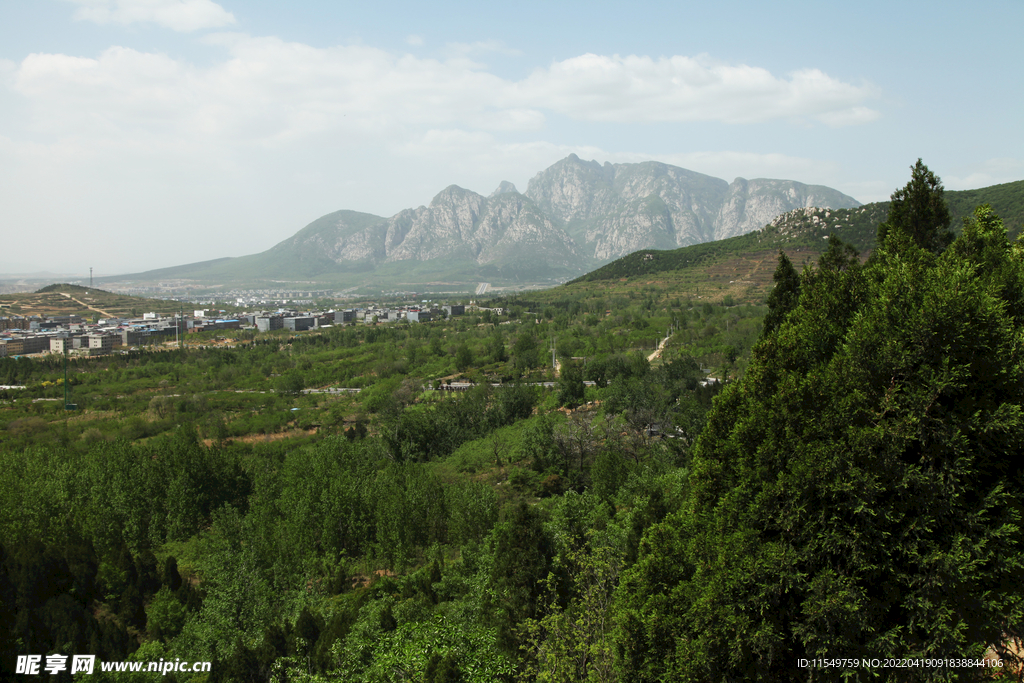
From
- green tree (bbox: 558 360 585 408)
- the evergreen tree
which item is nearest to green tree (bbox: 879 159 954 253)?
the evergreen tree

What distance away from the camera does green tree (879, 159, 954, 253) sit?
16969mm

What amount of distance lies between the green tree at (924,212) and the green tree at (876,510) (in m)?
8.61

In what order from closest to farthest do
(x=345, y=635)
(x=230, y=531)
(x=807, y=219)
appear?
(x=345, y=635) < (x=230, y=531) < (x=807, y=219)

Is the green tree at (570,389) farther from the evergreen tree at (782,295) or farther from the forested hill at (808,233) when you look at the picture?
the forested hill at (808,233)

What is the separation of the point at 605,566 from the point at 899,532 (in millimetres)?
6600

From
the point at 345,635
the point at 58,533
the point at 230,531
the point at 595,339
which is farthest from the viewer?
the point at 595,339

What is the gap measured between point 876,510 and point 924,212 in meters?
12.8

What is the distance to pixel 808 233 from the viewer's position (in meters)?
91.9

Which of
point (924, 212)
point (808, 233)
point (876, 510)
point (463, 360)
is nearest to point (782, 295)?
point (924, 212)

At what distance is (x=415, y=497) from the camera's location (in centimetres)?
2886

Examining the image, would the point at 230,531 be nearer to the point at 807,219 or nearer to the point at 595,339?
the point at 595,339

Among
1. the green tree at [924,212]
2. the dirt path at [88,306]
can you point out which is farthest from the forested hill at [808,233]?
the dirt path at [88,306]

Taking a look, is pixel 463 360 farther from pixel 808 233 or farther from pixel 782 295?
pixel 808 233

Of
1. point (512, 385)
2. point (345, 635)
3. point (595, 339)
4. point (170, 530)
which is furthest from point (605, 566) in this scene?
point (595, 339)
